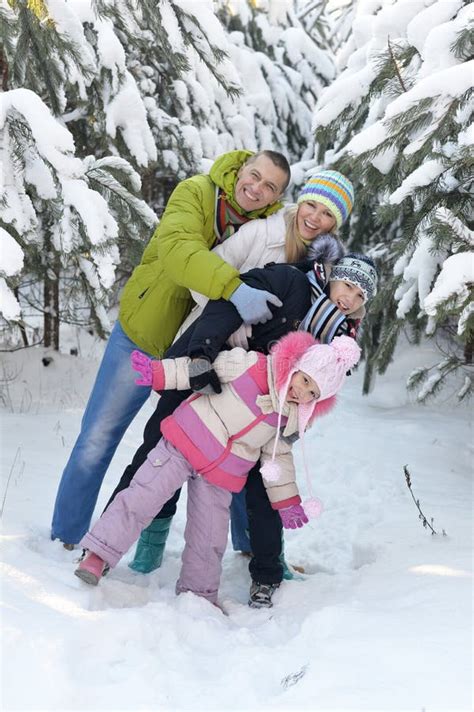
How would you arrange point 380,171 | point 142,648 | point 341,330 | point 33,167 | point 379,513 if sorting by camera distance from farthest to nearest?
point 379,513 → point 380,171 → point 33,167 → point 341,330 → point 142,648

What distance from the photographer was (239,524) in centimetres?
340

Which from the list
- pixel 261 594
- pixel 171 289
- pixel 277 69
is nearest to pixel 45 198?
pixel 171 289

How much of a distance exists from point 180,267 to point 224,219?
0.38 meters

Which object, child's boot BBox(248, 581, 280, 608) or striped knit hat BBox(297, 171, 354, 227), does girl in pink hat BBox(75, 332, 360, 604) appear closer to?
child's boot BBox(248, 581, 280, 608)

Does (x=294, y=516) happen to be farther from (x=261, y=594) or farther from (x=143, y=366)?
(x=143, y=366)

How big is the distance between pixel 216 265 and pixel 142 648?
1345mm

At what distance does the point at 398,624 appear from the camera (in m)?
2.43

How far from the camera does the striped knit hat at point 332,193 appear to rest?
109 inches

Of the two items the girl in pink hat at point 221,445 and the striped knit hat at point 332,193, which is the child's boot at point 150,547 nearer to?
the girl in pink hat at point 221,445

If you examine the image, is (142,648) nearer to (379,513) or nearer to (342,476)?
(379,513)

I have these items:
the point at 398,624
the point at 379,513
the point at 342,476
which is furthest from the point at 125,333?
the point at 342,476

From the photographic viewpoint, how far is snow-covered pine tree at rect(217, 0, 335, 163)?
366 inches

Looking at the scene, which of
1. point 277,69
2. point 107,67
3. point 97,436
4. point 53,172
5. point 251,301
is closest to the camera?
point 251,301

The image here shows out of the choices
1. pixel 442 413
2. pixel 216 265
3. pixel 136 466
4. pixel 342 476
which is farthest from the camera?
pixel 442 413
